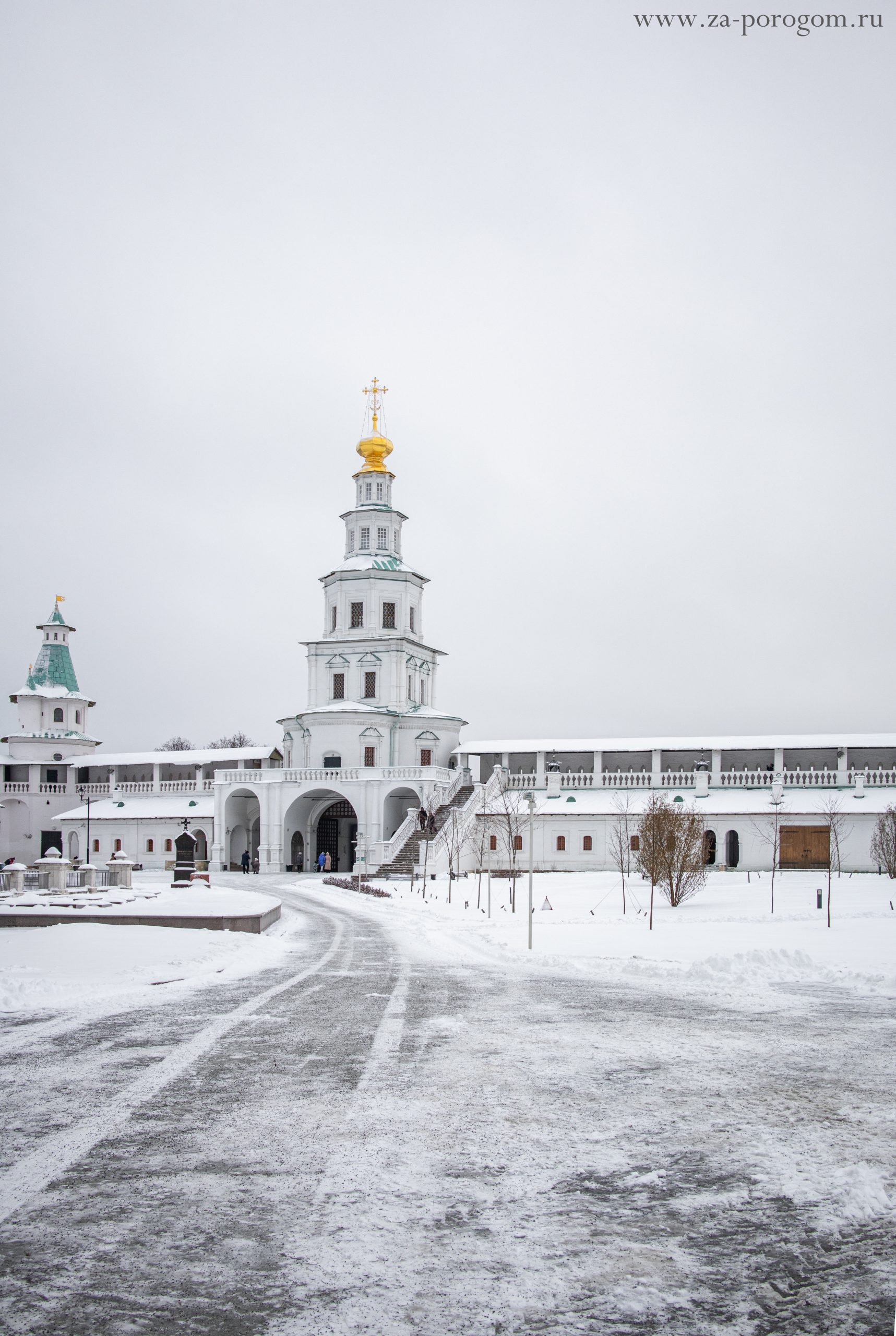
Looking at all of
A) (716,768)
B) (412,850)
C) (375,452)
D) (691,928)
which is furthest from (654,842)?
(375,452)

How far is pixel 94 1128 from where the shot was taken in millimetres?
7992

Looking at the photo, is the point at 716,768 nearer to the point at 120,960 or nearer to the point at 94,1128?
the point at 120,960

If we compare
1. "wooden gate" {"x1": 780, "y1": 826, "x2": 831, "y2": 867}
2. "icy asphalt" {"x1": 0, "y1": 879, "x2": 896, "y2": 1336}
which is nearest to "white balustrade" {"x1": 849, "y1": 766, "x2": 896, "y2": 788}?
"wooden gate" {"x1": 780, "y1": 826, "x2": 831, "y2": 867}

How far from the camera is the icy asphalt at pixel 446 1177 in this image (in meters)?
5.07

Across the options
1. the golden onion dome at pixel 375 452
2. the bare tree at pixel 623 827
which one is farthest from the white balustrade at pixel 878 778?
the golden onion dome at pixel 375 452

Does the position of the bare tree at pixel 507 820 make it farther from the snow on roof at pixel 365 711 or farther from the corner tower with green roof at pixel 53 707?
the corner tower with green roof at pixel 53 707

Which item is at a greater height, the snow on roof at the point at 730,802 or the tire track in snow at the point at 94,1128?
the tire track in snow at the point at 94,1128

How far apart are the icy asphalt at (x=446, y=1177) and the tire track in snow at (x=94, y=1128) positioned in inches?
1.1

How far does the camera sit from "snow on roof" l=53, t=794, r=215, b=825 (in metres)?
66.1

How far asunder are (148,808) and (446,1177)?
2526 inches

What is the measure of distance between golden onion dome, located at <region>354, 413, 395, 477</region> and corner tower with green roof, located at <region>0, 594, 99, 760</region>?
25.8 m

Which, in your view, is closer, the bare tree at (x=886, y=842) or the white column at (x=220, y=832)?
the bare tree at (x=886, y=842)

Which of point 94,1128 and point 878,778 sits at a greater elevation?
point 878,778

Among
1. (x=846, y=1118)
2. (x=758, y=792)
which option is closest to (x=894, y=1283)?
(x=846, y=1118)
